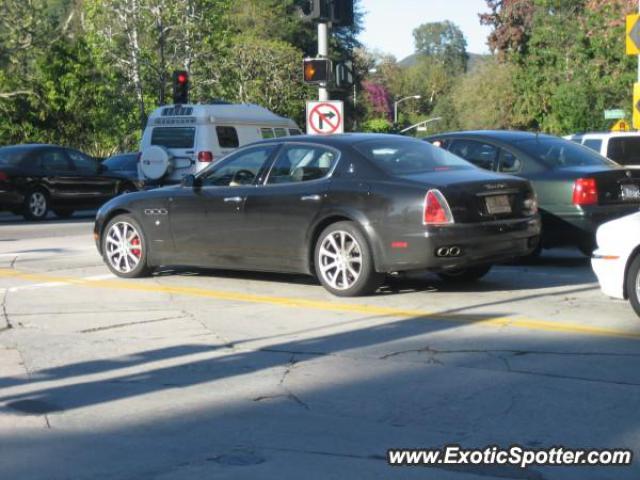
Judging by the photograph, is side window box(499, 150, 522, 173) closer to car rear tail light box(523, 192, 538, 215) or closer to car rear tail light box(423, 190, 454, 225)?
car rear tail light box(523, 192, 538, 215)

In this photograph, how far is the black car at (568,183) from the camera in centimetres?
1259

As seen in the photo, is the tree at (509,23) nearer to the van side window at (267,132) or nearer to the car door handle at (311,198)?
the van side window at (267,132)

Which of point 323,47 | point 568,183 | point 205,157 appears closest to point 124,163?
point 205,157

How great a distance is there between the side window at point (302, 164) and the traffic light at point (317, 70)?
20.8 ft

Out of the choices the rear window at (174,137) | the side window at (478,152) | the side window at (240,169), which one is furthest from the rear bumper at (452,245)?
the rear window at (174,137)

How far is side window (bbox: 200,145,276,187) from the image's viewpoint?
37.8ft

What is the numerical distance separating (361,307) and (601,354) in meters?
2.80

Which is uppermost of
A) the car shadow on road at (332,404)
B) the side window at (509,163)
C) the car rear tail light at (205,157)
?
the side window at (509,163)

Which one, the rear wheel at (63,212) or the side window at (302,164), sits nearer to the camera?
the side window at (302,164)

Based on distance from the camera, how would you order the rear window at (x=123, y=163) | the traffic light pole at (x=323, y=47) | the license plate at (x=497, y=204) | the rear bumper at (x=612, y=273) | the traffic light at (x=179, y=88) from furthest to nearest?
1. the rear window at (x=123, y=163)
2. the traffic light at (x=179, y=88)
3. the traffic light pole at (x=323, y=47)
4. the license plate at (x=497, y=204)
5. the rear bumper at (x=612, y=273)

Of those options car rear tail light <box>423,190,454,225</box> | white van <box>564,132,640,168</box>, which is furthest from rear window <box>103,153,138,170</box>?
car rear tail light <box>423,190,454,225</box>

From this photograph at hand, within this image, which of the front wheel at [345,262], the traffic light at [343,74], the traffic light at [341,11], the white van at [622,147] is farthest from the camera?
the white van at [622,147]

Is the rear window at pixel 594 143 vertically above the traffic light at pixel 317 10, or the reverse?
the traffic light at pixel 317 10

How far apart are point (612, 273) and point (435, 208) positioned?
1836 mm
